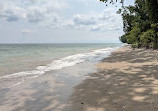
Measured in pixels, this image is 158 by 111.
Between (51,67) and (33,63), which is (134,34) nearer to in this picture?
(33,63)

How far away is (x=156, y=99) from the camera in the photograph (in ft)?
14.5

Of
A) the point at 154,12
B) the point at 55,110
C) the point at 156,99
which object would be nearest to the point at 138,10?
the point at 154,12

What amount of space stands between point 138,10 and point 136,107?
28.6m

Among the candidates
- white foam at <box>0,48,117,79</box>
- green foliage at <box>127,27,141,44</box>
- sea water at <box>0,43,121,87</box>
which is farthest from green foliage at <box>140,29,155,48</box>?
white foam at <box>0,48,117,79</box>

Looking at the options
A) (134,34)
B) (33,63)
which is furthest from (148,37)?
(33,63)

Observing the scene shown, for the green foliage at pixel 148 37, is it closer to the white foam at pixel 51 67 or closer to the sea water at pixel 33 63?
the sea water at pixel 33 63

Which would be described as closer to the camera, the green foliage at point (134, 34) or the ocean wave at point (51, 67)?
the ocean wave at point (51, 67)

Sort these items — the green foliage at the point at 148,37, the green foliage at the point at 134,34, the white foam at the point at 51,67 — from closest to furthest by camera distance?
the white foam at the point at 51,67, the green foliage at the point at 148,37, the green foliage at the point at 134,34

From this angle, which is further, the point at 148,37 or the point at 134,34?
the point at 134,34

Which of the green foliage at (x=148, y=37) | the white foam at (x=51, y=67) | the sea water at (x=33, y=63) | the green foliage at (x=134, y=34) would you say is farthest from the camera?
the green foliage at (x=134, y=34)

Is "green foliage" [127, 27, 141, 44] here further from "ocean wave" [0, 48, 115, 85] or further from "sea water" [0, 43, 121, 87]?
"ocean wave" [0, 48, 115, 85]

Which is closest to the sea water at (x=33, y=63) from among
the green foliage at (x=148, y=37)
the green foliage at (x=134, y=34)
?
the green foliage at (x=134, y=34)

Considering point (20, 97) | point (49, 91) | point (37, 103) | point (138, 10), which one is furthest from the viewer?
point (138, 10)

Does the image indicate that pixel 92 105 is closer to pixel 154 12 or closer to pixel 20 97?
pixel 20 97
